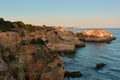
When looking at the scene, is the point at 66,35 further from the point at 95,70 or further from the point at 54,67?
the point at 54,67

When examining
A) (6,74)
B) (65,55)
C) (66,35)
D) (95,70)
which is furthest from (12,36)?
(66,35)

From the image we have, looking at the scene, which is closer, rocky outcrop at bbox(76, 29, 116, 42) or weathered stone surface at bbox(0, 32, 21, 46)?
weathered stone surface at bbox(0, 32, 21, 46)

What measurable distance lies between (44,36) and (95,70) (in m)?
32.7

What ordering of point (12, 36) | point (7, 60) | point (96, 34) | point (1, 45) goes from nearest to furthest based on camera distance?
point (7, 60) < point (1, 45) < point (12, 36) < point (96, 34)

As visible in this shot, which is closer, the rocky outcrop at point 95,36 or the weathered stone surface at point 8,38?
the weathered stone surface at point 8,38

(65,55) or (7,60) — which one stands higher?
(7,60)

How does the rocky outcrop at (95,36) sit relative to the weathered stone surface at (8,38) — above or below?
below

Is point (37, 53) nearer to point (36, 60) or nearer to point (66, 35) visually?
point (36, 60)

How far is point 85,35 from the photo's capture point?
138 metres

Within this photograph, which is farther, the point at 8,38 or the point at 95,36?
the point at 95,36

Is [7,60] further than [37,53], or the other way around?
[37,53]

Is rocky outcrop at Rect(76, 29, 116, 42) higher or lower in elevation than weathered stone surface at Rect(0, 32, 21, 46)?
lower

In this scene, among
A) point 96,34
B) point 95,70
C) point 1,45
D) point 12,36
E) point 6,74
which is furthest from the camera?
point 96,34

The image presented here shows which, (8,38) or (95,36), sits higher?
(8,38)
